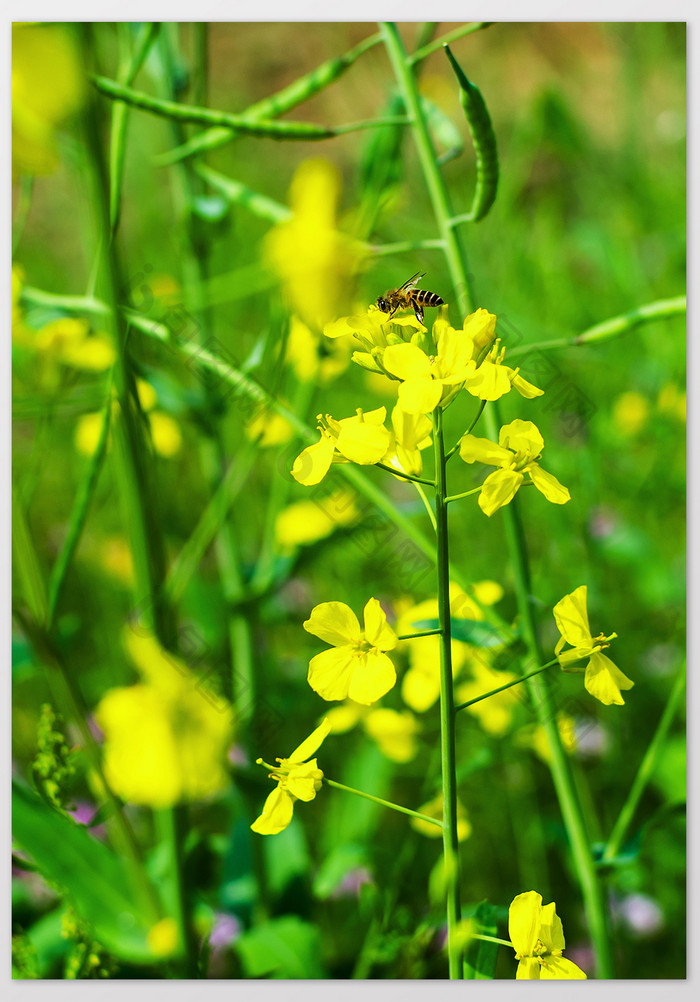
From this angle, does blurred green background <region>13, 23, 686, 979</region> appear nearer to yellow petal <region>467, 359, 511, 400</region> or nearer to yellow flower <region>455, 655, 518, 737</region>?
yellow flower <region>455, 655, 518, 737</region>

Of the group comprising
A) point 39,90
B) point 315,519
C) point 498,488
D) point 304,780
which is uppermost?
point 39,90

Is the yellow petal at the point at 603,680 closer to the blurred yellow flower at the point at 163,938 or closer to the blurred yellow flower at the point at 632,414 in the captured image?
the blurred yellow flower at the point at 163,938

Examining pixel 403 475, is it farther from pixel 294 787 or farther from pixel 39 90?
pixel 39 90

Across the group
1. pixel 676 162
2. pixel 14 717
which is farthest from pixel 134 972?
pixel 676 162

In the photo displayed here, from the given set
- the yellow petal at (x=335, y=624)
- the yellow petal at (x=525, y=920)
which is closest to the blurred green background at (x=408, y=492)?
the yellow petal at (x=525, y=920)

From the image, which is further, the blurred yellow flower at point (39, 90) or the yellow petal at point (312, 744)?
the blurred yellow flower at point (39, 90)

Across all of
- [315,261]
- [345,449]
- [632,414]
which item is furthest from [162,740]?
[632,414]

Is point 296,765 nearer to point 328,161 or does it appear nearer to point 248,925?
point 248,925
